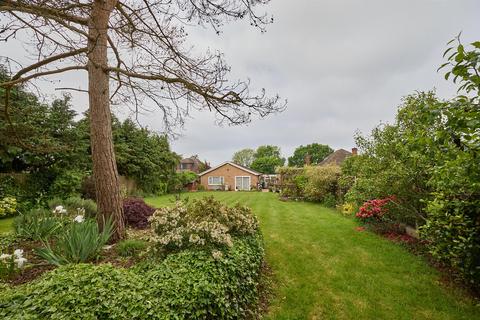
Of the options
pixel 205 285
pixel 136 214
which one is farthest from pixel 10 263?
pixel 136 214

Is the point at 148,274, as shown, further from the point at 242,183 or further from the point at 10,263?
the point at 242,183

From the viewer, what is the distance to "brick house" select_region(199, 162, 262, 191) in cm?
3234

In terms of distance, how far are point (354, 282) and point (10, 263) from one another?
572 centimetres

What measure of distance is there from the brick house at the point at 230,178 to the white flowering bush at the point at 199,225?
27150 mm

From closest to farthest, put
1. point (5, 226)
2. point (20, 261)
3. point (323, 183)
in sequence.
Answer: point (20, 261) → point (5, 226) → point (323, 183)

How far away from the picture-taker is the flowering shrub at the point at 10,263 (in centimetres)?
327

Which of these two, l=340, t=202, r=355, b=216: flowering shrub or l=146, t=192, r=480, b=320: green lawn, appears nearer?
l=146, t=192, r=480, b=320: green lawn

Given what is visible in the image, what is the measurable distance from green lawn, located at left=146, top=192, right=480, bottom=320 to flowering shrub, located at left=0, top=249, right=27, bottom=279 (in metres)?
3.66

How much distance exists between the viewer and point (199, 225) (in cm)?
366

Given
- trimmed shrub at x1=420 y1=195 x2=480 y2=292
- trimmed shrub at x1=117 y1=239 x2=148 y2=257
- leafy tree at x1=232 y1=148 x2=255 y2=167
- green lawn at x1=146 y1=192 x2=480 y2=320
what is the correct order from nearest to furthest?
1. green lawn at x1=146 y1=192 x2=480 y2=320
2. trimmed shrub at x1=420 y1=195 x2=480 y2=292
3. trimmed shrub at x1=117 y1=239 x2=148 y2=257
4. leafy tree at x1=232 y1=148 x2=255 y2=167

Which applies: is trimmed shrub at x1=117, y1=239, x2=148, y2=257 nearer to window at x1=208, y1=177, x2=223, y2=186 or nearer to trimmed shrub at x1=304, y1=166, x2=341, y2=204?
trimmed shrub at x1=304, y1=166, x2=341, y2=204

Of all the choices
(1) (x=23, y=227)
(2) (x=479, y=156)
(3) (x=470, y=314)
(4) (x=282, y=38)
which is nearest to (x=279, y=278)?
(3) (x=470, y=314)

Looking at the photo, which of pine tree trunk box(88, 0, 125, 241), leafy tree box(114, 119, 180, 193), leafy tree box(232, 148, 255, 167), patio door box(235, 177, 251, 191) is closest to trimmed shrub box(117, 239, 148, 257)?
pine tree trunk box(88, 0, 125, 241)

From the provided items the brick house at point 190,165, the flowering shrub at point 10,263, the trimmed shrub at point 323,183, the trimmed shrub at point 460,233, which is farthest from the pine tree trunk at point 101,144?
the brick house at point 190,165
